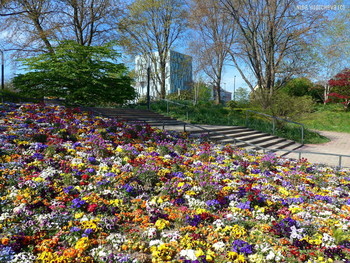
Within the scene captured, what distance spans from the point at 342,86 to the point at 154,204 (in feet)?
100

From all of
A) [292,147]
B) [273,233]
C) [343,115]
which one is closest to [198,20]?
[292,147]

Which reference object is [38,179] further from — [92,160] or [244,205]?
[244,205]

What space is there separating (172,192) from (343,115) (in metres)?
26.6

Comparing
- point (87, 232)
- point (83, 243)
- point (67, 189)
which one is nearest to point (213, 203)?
point (87, 232)

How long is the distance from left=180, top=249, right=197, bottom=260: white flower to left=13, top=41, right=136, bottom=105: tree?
11293mm

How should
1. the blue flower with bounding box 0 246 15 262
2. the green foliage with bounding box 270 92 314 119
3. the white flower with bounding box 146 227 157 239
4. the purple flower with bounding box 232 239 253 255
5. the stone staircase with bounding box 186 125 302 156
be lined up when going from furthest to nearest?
the green foliage with bounding box 270 92 314 119
the stone staircase with bounding box 186 125 302 156
the white flower with bounding box 146 227 157 239
the purple flower with bounding box 232 239 253 255
the blue flower with bounding box 0 246 15 262

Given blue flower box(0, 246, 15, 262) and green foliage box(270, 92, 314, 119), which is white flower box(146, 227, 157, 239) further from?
green foliage box(270, 92, 314, 119)

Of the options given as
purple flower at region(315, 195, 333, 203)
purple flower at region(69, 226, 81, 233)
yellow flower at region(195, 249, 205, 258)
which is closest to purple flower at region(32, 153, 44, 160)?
purple flower at region(69, 226, 81, 233)

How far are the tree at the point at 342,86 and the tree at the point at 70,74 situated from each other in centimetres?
2365

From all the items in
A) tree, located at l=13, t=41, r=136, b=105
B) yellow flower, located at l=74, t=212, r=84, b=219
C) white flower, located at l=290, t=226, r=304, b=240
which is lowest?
white flower, located at l=290, t=226, r=304, b=240

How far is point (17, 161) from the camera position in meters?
6.07

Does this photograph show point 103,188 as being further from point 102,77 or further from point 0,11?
point 0,11

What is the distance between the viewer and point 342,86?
28.5 meters

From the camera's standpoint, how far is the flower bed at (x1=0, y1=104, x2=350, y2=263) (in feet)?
11.1
